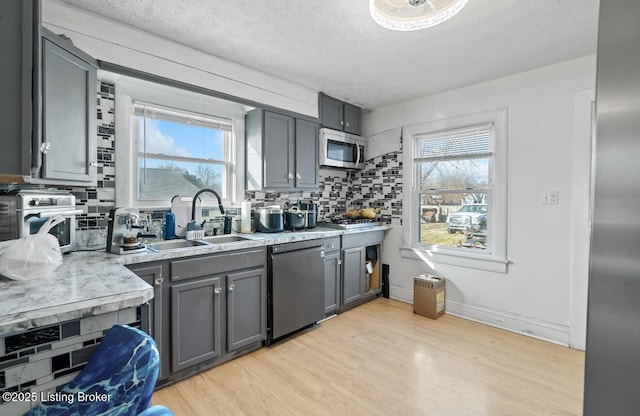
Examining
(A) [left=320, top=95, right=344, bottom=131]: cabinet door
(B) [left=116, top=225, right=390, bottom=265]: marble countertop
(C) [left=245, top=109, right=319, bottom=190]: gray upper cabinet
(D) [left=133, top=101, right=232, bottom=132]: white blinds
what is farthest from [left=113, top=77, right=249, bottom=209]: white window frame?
(A) [left=320, top=95, right=344, bottom=131]: cabinet door

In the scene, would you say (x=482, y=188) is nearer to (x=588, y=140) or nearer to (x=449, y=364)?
(x=588, y=140)

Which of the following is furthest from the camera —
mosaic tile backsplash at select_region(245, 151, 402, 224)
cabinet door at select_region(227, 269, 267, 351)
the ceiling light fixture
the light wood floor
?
mosaic tile backsplash at select_region(245, 151, 402, 224)

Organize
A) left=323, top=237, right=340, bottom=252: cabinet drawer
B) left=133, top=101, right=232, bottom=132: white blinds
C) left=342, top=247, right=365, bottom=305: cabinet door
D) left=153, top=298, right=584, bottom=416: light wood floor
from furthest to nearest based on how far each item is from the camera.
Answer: left=342, top=247, right=365, bottom=305: cabinet door
left=323, top=237, right=340, bottom=252: cabinet drawer
left=133, top=101, right=232, bottom=132: white blinds
left=153, top=298, right=584, bottom=416: light wood floor

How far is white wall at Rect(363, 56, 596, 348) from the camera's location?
8.29 ft

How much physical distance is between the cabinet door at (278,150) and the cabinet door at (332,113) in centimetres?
52

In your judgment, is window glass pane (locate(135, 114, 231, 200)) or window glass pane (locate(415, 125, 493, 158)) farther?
window glass pane (locate(415, 125, 493, 158))

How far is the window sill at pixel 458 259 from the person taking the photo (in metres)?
2.96

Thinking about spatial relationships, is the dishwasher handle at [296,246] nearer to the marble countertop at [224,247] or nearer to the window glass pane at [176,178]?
the marble countertop at [224,247]

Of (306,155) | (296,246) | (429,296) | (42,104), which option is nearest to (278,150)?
(306,155)

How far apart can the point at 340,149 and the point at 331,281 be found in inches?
64.1

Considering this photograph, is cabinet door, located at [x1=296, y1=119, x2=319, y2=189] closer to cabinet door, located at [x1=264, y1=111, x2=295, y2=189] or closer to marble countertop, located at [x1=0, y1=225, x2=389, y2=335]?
cabinet door, located at [x1=264, y1=111, x2=295, y2=189]

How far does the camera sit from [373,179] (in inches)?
158

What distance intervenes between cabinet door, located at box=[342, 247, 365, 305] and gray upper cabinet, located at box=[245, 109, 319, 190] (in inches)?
35.8

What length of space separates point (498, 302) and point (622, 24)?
9.93ft
